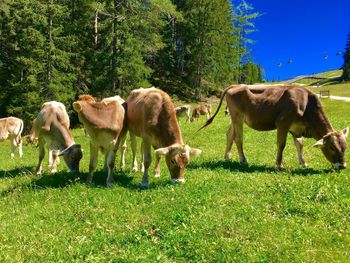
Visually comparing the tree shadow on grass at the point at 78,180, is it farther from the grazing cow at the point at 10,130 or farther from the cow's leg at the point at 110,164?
the grazing cow at the point at 10,130

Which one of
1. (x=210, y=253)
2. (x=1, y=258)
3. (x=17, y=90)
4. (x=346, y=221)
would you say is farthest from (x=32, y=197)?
(x=17, y=90)

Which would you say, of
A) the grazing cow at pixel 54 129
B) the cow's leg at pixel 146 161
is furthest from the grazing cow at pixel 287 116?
the grazing cow at pixel 54 129

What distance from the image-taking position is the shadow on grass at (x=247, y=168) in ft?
37.5

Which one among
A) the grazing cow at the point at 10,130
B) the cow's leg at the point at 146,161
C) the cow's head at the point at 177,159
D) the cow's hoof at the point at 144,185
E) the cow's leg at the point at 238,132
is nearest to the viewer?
the cow's head at the point at 177,159

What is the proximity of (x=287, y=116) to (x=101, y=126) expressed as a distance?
223 inches

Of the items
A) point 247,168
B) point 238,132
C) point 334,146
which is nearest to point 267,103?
point 238,132

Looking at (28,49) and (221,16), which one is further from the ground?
(221,16)

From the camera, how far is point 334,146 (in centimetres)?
1150

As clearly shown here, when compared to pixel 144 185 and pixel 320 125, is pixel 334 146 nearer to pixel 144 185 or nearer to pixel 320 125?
pixel 320 125

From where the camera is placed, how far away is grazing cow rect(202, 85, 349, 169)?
11680 mm

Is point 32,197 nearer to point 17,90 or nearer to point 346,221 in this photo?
point 346,221

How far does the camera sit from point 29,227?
776cm

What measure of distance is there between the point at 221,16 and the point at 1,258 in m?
62.1

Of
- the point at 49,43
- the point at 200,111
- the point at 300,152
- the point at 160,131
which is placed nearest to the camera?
the point at 160,131
